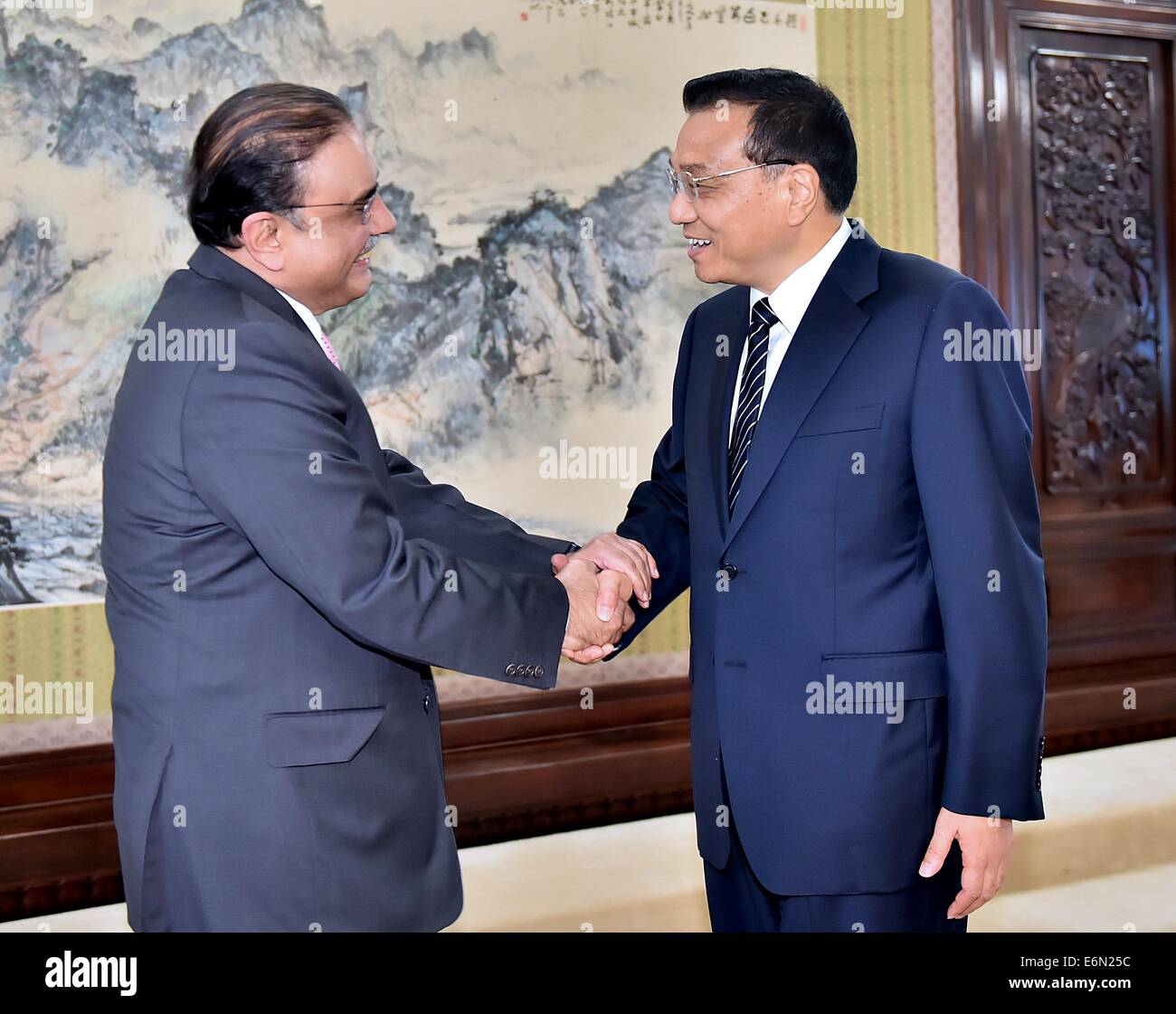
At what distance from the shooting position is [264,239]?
179 centimetres

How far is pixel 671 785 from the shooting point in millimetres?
4305

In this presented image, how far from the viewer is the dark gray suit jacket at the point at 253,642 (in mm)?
1633

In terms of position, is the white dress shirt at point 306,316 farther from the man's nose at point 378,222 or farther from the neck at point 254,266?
the man's nose at point 378,222

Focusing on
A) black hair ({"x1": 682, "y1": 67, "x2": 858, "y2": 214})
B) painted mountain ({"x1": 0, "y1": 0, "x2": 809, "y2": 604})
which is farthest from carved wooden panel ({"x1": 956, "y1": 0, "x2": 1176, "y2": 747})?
black hair ({"x1": 682, "y1": 67, "x2": 858, "y2": 214})

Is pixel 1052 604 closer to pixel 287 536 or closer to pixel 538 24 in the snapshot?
pixel 538 24

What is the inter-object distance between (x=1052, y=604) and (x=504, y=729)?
2.45 meters

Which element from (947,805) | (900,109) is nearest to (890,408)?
(947,805)

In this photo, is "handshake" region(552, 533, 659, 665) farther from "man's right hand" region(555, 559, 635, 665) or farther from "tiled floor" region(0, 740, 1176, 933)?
"tiled floor" region(0, 740, 1176, 933)

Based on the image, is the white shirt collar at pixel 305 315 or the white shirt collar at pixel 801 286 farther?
the white shirt collar at pixel 801 286

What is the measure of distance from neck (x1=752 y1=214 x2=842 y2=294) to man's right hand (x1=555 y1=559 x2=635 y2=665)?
63 centimetres

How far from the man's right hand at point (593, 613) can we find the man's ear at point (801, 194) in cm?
71

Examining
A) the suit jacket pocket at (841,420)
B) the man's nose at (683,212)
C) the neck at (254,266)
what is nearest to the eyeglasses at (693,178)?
the man's nose at (683,212)

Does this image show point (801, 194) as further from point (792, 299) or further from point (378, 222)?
point (378, 222)

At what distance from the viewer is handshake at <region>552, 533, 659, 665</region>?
7.05ft
